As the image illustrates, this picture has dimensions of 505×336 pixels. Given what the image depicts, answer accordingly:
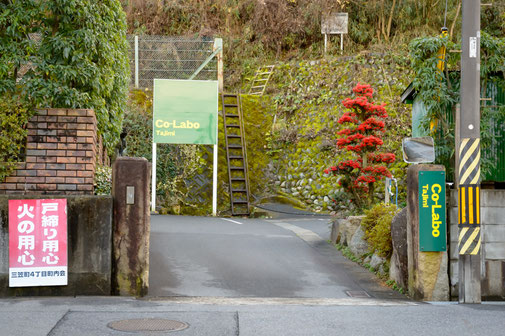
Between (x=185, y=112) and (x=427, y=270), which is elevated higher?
(x=185, y=112)

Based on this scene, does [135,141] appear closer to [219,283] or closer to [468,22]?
[219,283]

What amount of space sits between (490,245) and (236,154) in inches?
566

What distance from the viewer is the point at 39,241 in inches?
339

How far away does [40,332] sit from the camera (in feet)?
20.8

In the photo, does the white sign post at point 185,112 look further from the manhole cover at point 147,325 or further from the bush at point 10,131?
the manhole cover at point 147,325

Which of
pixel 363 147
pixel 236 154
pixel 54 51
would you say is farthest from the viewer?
pixel 236 154

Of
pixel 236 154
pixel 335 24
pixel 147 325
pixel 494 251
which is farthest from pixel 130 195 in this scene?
pixel 335 24

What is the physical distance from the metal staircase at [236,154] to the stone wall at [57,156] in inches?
450

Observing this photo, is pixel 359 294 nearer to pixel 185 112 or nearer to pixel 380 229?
pixel 380 229

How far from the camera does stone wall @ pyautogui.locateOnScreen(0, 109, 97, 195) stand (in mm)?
9312

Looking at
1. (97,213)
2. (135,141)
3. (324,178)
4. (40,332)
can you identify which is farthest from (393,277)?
(135,141)

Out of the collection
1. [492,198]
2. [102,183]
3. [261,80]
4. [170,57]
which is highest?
[170,57]

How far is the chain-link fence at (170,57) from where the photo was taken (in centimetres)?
2395

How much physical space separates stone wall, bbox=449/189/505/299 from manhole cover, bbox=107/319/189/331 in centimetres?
433
